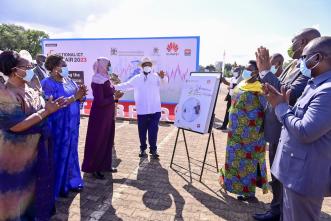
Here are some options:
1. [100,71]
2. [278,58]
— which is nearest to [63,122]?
[100,71]

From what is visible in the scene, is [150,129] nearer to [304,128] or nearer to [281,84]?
[281,84]

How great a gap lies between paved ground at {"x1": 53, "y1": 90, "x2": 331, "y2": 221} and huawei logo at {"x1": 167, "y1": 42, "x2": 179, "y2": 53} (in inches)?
193

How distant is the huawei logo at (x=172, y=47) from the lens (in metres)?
9.67

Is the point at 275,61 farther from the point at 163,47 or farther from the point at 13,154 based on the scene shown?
the point at 163,47

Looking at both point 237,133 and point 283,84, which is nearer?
point 283,84

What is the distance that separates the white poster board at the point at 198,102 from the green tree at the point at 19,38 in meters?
54.2

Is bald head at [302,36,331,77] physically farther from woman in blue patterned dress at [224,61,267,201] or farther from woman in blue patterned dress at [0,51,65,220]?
woman in blue patterned dress at [0,51,65,220]

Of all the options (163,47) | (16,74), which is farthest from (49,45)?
(16,74)

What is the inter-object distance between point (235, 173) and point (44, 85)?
280 cm

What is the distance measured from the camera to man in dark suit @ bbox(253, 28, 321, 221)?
2768mm

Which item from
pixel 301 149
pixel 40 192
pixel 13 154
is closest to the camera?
pixel 301 149

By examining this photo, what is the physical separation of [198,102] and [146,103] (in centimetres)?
146

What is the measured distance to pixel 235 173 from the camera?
394 cm

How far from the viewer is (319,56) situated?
206cm
